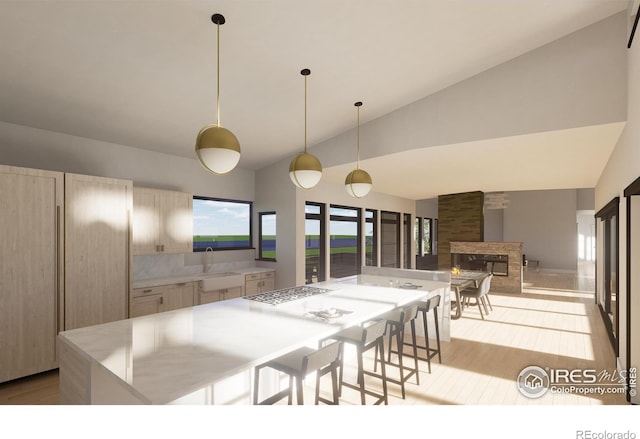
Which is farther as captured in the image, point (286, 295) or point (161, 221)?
point (161, 221)

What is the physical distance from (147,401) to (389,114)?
4.59 m

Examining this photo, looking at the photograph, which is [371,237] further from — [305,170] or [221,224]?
[305,170]

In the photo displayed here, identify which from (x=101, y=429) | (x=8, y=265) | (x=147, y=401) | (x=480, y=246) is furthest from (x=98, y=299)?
(x=480, y=246)

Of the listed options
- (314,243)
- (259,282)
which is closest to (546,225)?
(314,243)

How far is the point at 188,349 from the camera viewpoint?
1701 mm

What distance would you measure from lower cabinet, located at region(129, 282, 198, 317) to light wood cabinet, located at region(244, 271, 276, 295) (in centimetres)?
95

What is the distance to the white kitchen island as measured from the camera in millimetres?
1414

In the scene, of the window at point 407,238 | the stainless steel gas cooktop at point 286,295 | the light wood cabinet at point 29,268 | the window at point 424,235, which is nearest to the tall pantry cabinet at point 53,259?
the light wood cabinet at point 29,268

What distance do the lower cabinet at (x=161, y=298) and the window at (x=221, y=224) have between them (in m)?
0.94

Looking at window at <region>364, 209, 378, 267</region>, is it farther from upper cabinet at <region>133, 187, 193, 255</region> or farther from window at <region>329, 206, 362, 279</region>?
upper cabinet at <region>133, 187, 193, 255</region>

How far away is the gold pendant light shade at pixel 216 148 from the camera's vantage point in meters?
1.97

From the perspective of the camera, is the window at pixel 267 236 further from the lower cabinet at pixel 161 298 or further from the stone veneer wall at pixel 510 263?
the stone veneer wall at pixel 510 263

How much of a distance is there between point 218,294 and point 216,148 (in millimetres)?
3481

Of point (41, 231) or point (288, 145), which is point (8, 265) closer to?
point (41, 231)
